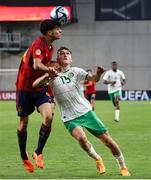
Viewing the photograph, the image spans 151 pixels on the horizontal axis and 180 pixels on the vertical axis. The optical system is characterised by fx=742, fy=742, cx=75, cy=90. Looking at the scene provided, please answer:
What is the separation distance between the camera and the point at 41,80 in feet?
36.6

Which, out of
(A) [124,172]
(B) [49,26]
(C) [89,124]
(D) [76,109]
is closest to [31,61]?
(B) [49,26]

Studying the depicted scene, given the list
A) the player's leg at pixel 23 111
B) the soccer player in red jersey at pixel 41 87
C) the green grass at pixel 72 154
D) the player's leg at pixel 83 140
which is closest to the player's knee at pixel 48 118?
the soccer player in red jersey at pixel 41 87

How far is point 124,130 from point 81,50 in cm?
3732

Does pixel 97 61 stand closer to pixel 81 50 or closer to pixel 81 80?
pixel 81 50

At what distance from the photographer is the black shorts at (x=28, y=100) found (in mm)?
12307

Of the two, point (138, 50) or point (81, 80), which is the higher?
point (81, 80)

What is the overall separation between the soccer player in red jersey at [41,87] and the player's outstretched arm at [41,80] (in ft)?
0.96

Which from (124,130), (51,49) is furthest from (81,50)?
(51,49)

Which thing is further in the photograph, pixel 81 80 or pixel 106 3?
pixel 106 3

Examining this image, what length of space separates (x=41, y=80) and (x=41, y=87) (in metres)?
1.12

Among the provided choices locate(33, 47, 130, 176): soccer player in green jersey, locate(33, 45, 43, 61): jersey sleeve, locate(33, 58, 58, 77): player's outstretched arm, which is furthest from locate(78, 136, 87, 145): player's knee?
locate(33, 45, 43, 61): jersey sleeve

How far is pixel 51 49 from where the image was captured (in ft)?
39.7

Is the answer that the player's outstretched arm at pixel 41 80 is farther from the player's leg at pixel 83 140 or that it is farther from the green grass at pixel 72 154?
the green grass at pixel 72 154

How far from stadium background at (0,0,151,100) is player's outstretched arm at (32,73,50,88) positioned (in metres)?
47.3
